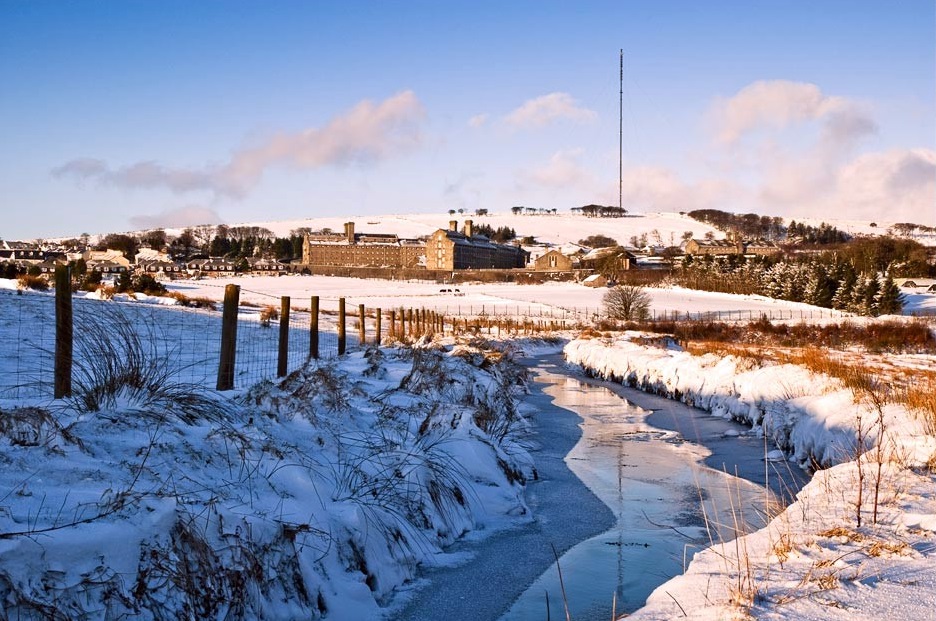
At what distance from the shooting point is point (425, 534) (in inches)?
271

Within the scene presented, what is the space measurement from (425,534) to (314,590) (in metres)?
1.94

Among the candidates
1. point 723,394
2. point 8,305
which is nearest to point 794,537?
point 723,394

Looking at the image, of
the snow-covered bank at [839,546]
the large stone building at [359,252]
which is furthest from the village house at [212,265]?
the snow-covered bank at [839,546]

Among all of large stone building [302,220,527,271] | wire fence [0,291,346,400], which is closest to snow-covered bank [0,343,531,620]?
wire fence [0,291,346,400]

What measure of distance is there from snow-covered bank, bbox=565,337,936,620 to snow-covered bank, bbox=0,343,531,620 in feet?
7.31

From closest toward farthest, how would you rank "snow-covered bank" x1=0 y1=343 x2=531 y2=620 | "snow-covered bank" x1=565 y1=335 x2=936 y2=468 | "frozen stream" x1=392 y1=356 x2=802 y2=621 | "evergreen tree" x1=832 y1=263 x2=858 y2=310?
"snow-covered bank" x1=0 y1=343 x2=531 y2=620
"frozen stream" x1=392 y1=356 x2=802 y2=621
"snow-covered bank" x1=565 y1=335 x2=936 y2=468
"evergreen tree" x1=832 y1=263 x2=858 y2=310

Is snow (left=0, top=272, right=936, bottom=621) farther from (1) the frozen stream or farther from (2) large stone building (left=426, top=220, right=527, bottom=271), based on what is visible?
(2) large stone building (left=426, top=220, right=527, bottom=271)

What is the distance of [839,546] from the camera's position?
5.49 meters

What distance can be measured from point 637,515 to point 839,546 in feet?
9.77

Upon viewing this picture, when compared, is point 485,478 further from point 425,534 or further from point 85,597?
point 85,597

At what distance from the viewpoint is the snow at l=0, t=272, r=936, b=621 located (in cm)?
420

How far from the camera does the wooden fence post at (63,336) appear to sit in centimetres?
748

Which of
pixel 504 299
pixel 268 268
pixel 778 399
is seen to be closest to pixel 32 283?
pixel 778 399

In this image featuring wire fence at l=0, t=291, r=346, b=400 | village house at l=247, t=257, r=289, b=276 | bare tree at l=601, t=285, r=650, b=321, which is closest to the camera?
wire fence at l=0, t=291, r=346, b=400
